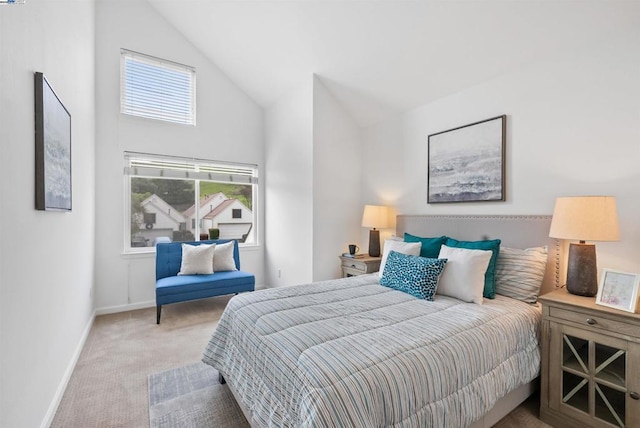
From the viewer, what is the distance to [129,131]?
3771 millimetres

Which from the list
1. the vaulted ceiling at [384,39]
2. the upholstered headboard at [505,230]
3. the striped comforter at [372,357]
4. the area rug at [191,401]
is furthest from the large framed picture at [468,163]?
the area rug at [191,401]

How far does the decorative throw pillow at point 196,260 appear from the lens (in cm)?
363

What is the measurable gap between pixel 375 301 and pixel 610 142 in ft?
6.31

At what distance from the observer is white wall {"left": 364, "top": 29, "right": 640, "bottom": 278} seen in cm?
192

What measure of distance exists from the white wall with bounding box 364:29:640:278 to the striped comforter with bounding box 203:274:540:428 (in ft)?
2.88

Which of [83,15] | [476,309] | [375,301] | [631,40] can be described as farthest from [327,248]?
[83,15]

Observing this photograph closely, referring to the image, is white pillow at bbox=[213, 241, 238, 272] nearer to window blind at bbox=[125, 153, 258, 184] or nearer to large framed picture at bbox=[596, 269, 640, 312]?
window blind at bbox=[125, 153, 258, 184]

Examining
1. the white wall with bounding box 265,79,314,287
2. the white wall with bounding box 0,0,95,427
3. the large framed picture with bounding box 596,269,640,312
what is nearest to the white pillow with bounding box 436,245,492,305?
the large framed picture with bounding box 596,269,640,312

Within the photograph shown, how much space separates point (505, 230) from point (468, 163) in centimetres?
71

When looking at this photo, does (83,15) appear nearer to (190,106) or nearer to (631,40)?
(190,106)

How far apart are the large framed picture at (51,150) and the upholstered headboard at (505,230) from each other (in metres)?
3.04

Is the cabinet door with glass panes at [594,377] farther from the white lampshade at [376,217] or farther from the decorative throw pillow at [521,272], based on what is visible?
the white lampshade at [376,217]

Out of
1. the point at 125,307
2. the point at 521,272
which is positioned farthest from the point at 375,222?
the point at 125,307

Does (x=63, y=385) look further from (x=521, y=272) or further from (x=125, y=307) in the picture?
(x=521, y=272)
